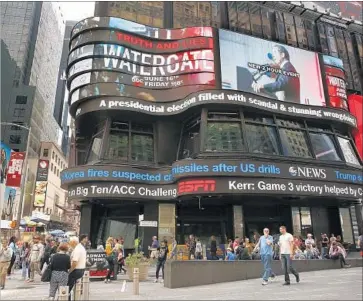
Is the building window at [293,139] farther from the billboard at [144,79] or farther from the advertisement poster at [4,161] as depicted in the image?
the advertisement poster at [4,161]

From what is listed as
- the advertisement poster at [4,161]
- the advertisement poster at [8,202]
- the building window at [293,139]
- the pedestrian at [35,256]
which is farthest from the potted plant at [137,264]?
the advertisement poster at [8,202]

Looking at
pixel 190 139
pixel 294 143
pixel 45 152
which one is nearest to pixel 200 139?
pixel 190 139

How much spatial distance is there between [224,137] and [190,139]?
2.97 m

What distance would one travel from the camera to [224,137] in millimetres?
25656

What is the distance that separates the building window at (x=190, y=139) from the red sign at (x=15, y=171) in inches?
440

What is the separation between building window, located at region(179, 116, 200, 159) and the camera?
26347 mm

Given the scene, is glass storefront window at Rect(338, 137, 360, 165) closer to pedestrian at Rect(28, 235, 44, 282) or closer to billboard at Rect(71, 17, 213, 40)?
billboard at Rect(71, 17, 213, 40)

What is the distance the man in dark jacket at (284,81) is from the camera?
99.2ft

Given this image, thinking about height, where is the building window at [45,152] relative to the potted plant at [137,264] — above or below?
above

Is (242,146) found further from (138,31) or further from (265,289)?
(265,289)

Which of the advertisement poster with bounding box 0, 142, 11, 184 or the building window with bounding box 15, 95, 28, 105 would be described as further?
the building window with bounding box 15, 95, 28, 105

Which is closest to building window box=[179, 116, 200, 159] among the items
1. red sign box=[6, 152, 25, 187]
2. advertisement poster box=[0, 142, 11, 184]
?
red sign box=[6, 152, 25, 187]

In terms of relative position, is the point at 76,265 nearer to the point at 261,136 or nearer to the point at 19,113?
the point at 261,136

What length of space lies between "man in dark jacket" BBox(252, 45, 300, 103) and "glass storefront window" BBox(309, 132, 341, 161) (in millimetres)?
3593
